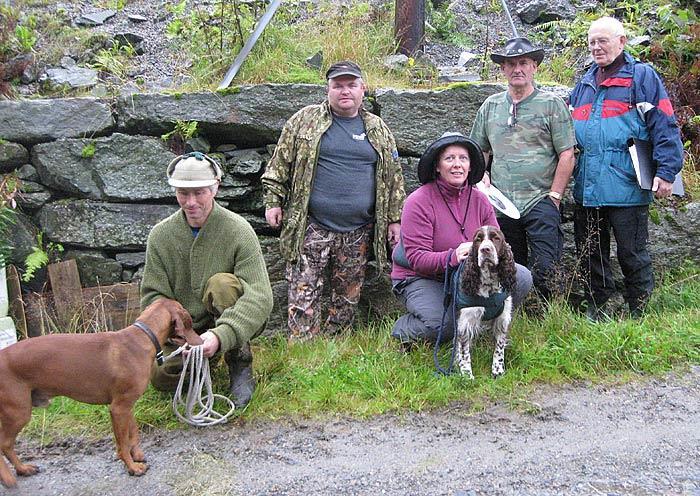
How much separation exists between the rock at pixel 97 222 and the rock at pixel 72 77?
3.95 feet

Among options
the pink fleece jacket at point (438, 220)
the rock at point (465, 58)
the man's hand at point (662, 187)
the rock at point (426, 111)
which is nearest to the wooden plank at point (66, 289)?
the pink fleece jacket at point (438, 220)

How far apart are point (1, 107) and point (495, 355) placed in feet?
15.3

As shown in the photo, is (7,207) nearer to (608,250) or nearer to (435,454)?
(435,454)

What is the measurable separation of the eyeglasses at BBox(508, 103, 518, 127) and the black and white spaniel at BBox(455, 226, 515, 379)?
1343 millimetres

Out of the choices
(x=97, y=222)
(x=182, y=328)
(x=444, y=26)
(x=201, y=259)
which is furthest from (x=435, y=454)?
(x=444, y=26)

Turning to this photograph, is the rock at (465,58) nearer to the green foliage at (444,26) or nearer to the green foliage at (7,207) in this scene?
the green foliage at (444,26)

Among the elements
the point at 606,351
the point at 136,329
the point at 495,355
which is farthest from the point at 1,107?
the point at 606,351

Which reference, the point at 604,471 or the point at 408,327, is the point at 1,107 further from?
the point at 604,471

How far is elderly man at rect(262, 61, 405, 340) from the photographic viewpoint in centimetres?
538

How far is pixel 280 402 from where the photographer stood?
14.3ft

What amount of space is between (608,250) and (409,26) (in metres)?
3.26

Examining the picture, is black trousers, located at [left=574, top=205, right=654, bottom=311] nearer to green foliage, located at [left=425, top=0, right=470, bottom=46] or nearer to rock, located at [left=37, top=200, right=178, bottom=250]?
green foliage, located at [left=425, top=0, right=470, bottom=46]

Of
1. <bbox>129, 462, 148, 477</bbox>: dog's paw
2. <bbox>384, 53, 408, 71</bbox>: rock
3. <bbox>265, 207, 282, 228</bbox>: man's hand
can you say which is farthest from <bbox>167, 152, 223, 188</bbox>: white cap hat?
<bbox>384, 53, 408, 71</bbox>: rock

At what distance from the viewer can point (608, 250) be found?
226 inches
